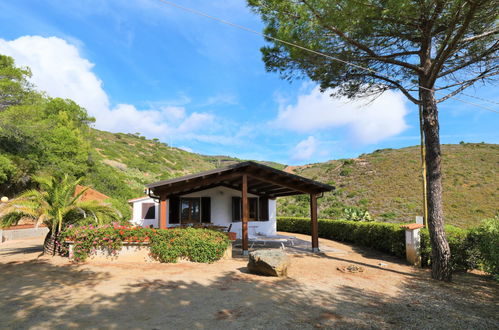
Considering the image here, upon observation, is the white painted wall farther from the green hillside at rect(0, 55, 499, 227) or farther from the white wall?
the green hillside at rect(0, 55, 499, 227)

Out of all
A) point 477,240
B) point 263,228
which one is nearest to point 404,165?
point 263,228

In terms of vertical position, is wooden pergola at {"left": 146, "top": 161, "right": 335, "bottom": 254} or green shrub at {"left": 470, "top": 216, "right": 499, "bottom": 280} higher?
wooden pergola at {"left": 146, "top": 161, "right": 335, "bottom": 254}

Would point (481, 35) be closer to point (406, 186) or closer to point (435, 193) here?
point (435, 193)

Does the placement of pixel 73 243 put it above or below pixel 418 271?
above

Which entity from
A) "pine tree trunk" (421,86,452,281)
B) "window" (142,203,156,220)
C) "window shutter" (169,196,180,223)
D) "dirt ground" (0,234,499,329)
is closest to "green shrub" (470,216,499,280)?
"dirt ground" (0,234,499,329)

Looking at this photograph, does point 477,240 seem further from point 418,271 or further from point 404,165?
point 404,165

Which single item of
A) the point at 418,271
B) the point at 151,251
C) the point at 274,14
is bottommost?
the point at 418,271

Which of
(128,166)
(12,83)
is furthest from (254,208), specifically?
(128,166)

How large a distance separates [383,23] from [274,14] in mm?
2931

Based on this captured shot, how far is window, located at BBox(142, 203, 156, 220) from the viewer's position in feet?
57.3

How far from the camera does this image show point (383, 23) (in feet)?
24.5

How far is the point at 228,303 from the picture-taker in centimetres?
509

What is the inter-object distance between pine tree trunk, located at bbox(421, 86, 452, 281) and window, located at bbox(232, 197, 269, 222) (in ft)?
31.2

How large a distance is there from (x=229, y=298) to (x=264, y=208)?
1083 centimetres
